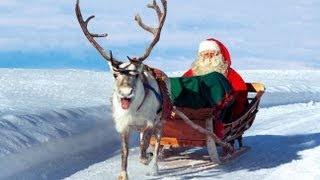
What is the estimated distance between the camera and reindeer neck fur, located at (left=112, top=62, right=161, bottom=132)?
539 centimetres

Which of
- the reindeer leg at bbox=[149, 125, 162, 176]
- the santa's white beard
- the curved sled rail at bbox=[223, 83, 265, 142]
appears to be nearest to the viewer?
the reindeer leg at bbox=[149, 125, 162, 176]

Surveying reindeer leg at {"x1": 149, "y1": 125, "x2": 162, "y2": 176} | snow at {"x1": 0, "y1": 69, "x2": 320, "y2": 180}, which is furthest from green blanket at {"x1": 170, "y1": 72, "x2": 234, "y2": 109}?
snow at {"x1": 0, "y1": 69, "x2": 320, "y2": 180}

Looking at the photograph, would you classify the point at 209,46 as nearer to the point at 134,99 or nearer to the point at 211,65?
the point at 211,65

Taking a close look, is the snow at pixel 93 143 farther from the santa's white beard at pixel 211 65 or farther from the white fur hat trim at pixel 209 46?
the white fur hat trim at pixel 209 46

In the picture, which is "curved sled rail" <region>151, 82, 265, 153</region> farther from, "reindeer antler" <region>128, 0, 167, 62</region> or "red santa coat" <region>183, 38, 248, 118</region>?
"reindeer antler" <region>128, 0, 167, 62</region>

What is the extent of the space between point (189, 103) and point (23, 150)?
1.95 m

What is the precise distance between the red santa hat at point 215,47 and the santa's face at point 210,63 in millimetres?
48

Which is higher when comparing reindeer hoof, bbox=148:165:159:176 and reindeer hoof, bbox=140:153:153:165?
reindeer hoof, bbox=140:153:153:165

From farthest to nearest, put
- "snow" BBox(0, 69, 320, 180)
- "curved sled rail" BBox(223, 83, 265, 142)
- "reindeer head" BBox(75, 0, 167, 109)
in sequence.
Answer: "curved sled rail" BBox(223, 83, 265, 142) < "snow" BBox(0, 69, 320, 180) < "reindeer head" BBox(75, 0, 167, 109)

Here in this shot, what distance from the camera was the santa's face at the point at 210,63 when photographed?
7602 millimetres

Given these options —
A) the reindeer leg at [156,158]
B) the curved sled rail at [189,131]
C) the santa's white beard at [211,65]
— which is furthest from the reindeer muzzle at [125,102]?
the santa's white beard at [211,65]

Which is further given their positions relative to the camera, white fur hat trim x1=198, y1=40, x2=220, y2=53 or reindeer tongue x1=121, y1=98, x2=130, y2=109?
white fur hat trim x1=198, y1=40, x2=220, y2=53

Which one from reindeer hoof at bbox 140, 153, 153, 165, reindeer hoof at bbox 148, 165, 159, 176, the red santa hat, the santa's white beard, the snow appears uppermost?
the red santa hat

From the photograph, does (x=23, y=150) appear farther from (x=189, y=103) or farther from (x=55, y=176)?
(x=189, y=103)
